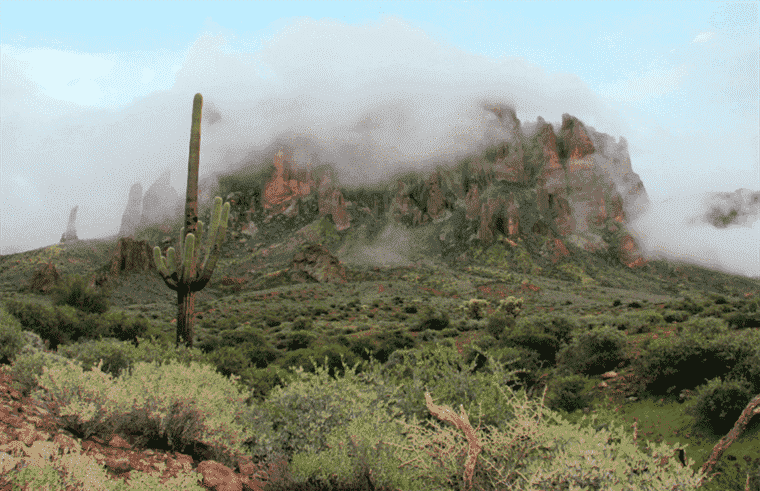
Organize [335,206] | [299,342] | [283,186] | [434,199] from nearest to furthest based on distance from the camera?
[299,342], [335,206], [434,199], [283,186]

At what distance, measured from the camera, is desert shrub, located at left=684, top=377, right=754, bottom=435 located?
602cm

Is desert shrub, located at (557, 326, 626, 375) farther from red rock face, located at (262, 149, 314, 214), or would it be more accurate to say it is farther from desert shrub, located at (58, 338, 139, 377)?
red rock face, located at (262, 149, 314, 214)

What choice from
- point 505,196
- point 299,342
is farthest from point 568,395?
point 505,196

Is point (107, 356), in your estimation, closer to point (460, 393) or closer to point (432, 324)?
point (460, 393)

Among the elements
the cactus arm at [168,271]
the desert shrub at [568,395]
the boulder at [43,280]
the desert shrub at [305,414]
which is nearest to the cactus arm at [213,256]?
the cactus arm at [168,271]

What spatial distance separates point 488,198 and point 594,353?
9433cm

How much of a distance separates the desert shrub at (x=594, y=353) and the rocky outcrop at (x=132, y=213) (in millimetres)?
111273

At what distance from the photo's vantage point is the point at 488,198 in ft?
332

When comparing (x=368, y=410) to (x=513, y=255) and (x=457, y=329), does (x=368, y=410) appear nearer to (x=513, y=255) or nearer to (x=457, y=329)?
(x=457, y=329)

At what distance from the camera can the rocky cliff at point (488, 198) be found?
93938 mm

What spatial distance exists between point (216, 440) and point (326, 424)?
1.29m

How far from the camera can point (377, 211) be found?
110938 millimetres

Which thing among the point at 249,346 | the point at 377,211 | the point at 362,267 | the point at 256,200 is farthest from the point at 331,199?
the point at 249,346

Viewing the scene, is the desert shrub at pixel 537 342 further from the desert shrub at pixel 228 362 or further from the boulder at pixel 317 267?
the boulder at pixel 317 267
